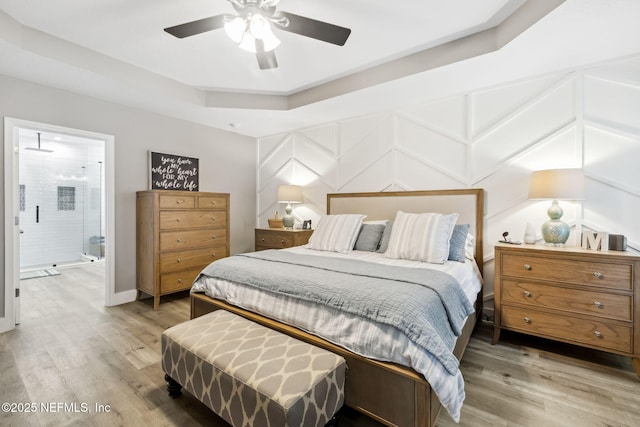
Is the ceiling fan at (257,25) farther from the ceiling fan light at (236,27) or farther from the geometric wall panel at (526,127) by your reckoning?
the geometric wall panel at (526,127)

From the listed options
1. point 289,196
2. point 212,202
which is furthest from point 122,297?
point 289,196

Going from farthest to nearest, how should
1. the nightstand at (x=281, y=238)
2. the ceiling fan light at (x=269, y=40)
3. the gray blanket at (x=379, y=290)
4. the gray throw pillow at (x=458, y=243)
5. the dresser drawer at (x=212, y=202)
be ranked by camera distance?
the nightstand at (x=281, y=238), the dresser drawer at (x=212, y=202), the gray throw pillow at (x=458, y=243), the ceiling fan light at (x=269, y=40), the gray blanket at (x=379, y=290)

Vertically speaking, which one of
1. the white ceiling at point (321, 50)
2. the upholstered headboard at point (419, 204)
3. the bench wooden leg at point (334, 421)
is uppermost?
the white ceiling at point (321, 50)

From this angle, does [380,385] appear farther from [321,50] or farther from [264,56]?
[321,50]

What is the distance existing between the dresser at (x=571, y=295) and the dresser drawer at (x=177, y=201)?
3342 millimetres

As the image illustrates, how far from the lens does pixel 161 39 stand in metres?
2.35

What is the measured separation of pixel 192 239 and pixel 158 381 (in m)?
1.91

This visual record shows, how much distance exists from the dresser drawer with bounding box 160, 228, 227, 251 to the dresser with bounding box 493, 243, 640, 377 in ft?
10.6

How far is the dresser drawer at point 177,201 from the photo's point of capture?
323 cm

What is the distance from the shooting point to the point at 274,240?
395cm

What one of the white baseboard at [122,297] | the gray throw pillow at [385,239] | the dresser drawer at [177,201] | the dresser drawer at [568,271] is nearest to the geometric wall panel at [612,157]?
the dresser drawer at [568,271]

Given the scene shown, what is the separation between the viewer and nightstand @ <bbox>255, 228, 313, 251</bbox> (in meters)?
3.76

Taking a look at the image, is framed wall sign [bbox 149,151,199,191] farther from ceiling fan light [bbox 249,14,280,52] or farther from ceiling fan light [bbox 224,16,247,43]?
ceiling fan light [bbox 249,14,280,52]

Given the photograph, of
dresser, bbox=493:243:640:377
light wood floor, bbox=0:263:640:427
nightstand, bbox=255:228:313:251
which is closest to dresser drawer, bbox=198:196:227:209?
nightstand, bbox=255:228:313:251
